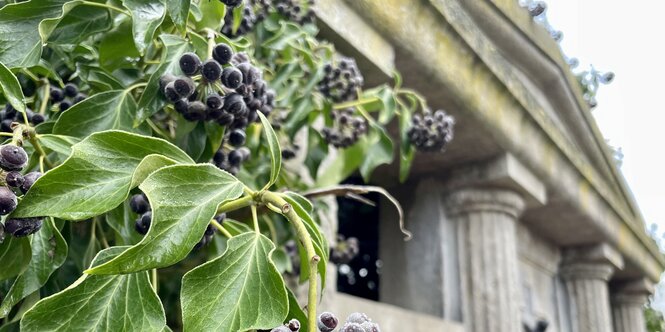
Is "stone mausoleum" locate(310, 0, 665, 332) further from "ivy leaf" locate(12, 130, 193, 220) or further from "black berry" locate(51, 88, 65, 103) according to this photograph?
"ivy leaf" locate(12, 130, 193, 220)

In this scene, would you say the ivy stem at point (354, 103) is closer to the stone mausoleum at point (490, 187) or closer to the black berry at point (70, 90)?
the stone mausoleum at point (490, 187)

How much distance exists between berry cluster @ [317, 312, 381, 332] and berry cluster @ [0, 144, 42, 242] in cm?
23

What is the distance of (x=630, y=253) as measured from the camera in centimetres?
352

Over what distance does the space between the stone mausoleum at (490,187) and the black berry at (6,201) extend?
104 centimetres

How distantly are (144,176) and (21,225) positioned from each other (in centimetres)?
10

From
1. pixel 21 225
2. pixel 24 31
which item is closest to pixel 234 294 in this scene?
pixel 21 225

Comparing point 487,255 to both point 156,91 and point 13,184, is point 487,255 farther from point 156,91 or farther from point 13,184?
point 13,184

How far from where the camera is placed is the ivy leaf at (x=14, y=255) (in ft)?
1.94

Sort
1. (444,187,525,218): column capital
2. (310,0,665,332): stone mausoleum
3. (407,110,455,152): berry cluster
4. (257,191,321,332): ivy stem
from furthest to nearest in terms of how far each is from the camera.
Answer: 1. (444,187,525,218): column capital
2. (310,0,665,332): stone mausoleum
3. (407,110,455,152): berry cluster
4. (257,191,321,332): ivy stem

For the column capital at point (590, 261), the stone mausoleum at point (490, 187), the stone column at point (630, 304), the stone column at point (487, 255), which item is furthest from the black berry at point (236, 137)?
the stone column at point (630, 304)

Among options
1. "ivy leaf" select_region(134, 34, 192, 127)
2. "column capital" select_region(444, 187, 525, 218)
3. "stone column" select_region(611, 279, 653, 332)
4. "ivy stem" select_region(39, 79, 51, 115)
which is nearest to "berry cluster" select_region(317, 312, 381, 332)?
"ivy leaf" select_region(134, 34, 192, 127)

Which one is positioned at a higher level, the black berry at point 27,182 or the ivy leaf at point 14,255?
the black berry at point 27,182

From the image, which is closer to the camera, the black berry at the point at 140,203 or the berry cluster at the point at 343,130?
the black berry at the point at 140,203

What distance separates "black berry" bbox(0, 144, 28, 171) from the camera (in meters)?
0.47
